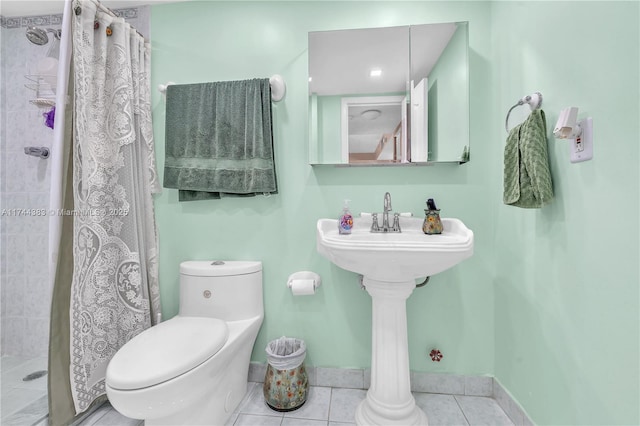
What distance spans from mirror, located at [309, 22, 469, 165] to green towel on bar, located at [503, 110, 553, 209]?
1.05 feet

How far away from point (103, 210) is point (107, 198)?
62 mm

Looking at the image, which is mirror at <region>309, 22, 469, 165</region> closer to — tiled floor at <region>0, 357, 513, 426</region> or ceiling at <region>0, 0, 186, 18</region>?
ceiling at <region>0, 0, 186, 18</region>

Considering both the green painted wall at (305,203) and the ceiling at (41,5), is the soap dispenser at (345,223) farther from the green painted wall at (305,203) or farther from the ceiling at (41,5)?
the ceiling at (41,5)

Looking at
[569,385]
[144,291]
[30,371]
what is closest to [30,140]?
[144,291]

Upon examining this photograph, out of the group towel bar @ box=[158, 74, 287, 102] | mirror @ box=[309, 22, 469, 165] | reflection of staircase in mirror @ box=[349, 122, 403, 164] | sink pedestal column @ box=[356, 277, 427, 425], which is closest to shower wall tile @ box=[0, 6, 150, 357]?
towel bar @ box=[158, 74, 287, 102]

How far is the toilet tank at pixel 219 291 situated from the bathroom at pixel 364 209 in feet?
0.44

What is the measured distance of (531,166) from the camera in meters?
1.00

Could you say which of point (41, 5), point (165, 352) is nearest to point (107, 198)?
point (165, 352)

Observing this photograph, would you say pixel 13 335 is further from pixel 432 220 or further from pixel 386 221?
pixel 432 220

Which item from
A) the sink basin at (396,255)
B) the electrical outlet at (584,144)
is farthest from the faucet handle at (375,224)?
the electrical outlet at (584,144)

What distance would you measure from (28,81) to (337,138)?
6.21 feet

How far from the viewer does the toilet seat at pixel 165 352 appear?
92 cm

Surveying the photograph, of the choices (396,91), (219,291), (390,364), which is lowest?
(390,364)

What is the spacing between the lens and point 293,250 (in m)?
1.53
